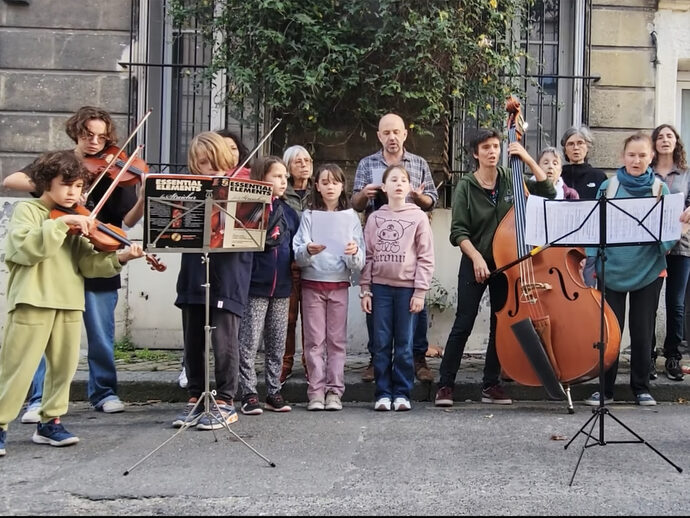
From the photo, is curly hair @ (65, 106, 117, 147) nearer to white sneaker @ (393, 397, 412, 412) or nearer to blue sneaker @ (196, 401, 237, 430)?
blue sneaker @ (196, 401, 237, 430)

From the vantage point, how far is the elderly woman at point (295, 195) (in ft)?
20.5

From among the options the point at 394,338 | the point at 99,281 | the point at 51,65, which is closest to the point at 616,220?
the point at 394,338

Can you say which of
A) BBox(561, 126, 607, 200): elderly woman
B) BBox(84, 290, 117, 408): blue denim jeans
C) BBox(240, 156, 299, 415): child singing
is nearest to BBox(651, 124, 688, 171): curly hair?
BBox(561, 126, 607, 200): elderly woman

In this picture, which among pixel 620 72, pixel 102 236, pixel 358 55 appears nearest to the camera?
pixel 102 236

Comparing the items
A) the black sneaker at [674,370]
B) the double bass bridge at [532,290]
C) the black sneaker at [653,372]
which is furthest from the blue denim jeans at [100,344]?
the black sneaker at [674,370]

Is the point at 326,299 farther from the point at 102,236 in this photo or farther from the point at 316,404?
the point at 102,236

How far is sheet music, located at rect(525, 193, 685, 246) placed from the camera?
462cm

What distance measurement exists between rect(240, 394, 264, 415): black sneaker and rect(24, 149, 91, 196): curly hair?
1922mm

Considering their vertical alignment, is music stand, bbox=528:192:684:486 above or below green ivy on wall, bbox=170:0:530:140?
below

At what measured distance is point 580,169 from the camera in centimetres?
709

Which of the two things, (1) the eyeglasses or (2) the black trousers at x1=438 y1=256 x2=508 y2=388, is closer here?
(1) the eyeglasses

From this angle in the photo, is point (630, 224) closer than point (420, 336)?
Yes

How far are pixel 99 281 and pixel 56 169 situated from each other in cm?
134

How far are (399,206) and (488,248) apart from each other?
728 millimetres
